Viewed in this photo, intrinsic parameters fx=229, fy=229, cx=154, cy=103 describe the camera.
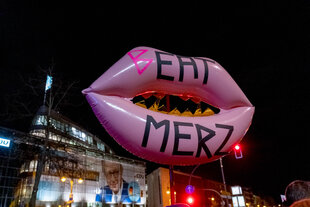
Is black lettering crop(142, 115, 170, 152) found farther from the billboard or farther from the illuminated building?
the billboard

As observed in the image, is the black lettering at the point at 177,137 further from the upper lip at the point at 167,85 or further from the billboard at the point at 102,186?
the billboard at the point at 102,186

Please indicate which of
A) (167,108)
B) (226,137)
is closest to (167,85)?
(167,108)

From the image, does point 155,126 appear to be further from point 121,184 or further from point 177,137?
point 121,184

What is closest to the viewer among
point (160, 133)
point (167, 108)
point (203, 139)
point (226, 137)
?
point (160, 133)

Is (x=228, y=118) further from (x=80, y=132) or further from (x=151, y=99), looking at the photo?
(x=80, y=132)

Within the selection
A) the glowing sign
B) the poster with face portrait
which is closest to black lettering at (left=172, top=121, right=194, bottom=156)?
the glowing sign

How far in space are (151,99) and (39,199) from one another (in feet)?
96.3

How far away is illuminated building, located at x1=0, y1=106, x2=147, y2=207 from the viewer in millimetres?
24750

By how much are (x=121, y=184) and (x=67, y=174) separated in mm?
11775

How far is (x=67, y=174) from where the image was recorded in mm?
26078

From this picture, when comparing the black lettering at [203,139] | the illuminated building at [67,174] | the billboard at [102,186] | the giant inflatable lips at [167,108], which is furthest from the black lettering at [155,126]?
the billboard at [102,186]

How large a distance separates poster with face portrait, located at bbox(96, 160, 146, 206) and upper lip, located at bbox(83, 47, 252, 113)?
33.1 m

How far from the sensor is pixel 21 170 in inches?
1075

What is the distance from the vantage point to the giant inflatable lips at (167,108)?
2.95 m
